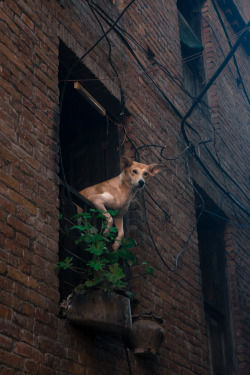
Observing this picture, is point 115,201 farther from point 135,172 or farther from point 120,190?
point 135,172

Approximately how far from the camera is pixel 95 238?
607 cm

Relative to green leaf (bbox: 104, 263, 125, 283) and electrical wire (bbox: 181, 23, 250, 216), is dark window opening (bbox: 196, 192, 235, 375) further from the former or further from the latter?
green leaf (bbox: 104, 263, 125, 283)

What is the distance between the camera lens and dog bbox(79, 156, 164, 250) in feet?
23.1

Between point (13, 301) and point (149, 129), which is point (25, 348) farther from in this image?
point (149, 129)

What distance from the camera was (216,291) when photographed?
10602 mm

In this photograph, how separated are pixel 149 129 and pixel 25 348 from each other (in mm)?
4259

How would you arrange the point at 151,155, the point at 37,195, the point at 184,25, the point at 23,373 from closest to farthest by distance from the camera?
the point at 23,373
the point at 37,195
the point at 151,155
the point at 184,25

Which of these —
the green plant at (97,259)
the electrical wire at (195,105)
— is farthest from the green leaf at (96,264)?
the electrical wire at (195,105)

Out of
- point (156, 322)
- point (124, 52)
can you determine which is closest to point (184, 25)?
point (124, 52)

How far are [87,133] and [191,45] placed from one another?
3.83 meters

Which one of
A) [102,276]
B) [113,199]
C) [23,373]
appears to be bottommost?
[23,373]

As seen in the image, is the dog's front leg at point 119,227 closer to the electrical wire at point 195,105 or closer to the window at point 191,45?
the electrical wire at point 195,105

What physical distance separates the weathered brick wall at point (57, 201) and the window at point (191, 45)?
266 mm

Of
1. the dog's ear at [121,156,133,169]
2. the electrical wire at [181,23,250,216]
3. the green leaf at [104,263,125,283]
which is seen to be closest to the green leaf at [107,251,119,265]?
the green leaf at [104,263,125,283]
